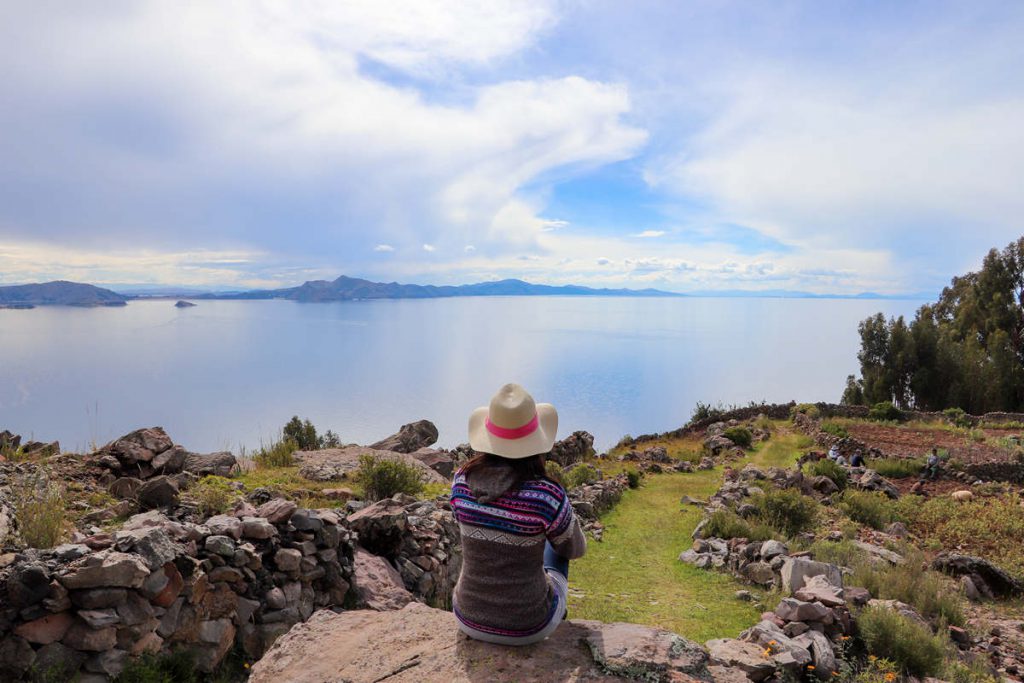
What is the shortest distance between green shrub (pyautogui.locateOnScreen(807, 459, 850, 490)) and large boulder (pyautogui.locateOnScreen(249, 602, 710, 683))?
55.8 feet

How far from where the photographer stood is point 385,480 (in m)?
10.5

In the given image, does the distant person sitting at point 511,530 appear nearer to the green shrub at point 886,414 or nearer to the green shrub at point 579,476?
the green shrub at point 579,476

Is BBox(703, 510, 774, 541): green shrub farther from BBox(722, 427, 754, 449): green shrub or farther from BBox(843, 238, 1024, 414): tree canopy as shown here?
BBox(843, 238, 1024, 414): tree canopy

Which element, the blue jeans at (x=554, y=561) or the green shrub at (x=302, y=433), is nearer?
the blue jeans at (x=554, y=561)

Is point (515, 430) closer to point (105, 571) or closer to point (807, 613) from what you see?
point (105, 571)

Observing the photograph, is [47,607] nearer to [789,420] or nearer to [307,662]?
[307,662]

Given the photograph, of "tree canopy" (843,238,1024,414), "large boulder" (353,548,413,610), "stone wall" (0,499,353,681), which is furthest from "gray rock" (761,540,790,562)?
"tree canopy" (843,238,1024,414)

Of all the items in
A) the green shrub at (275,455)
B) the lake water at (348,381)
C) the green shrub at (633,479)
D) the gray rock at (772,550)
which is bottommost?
the lake water at (348,381)

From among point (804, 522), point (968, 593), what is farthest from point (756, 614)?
point (804, 522)

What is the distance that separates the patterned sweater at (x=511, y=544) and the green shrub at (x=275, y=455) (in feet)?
35.0

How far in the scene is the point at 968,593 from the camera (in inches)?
381

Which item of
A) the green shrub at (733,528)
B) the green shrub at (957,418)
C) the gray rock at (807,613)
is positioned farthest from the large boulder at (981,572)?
the green shrub at (957,418)

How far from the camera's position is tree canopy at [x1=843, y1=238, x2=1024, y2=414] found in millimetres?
42469

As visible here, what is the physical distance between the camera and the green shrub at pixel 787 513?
1245 cm
